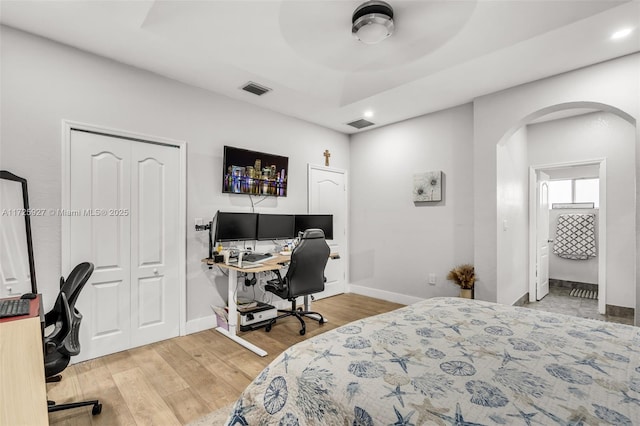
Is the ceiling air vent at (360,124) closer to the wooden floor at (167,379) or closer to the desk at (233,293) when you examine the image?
the desk at (233,293)

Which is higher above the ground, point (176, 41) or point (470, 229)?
point (176, 41)

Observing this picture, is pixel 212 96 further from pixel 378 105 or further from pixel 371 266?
pixel 371 266

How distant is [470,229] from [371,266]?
1.61 meters

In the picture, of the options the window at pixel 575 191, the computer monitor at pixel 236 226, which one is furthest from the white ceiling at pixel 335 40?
the window at pixel 575 191

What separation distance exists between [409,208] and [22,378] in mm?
4113

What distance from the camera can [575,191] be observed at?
5711 mm

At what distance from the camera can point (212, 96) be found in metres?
3.45

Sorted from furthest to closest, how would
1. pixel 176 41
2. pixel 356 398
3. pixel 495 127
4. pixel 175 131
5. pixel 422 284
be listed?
pixel 422 284 → pixel 495 127 → pixel 175 131 → pixel 176 41 → pixel 356 398

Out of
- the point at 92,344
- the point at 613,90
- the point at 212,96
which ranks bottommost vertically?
the point at 92,344

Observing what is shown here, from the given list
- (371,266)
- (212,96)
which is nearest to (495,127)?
(371,266)

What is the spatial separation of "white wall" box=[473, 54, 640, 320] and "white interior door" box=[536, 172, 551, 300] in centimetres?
107

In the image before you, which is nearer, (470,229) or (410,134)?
(470,229)

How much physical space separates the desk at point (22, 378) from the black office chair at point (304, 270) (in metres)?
2.11

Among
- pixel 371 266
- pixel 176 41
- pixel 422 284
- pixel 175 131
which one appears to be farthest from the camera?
pixel 371 266
